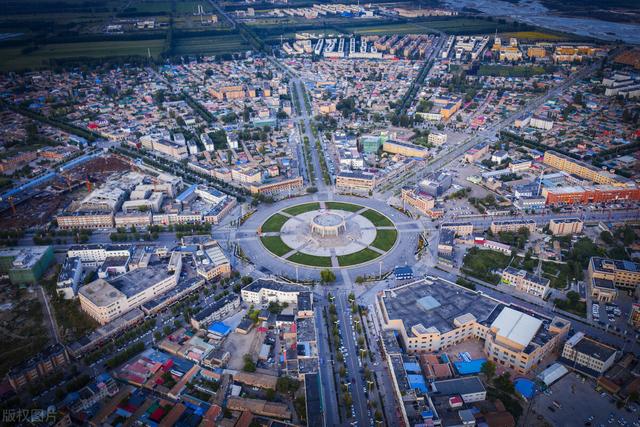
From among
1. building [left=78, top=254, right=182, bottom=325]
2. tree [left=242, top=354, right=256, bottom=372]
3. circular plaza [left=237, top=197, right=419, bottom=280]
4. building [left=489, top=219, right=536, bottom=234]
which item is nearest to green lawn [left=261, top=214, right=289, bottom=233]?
circular plaza [left=237, top=197, right=419, bottom=280]

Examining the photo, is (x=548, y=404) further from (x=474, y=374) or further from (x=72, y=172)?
(x=72, y=172)

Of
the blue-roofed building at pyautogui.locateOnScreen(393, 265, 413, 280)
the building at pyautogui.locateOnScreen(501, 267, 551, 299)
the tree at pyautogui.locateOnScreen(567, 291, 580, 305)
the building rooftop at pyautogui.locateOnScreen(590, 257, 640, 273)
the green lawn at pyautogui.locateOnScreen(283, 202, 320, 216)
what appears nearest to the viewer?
the tree at pyautogui.locateOnScreen(567, 291, 580, 305)

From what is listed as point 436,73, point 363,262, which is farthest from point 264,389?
point 436,73

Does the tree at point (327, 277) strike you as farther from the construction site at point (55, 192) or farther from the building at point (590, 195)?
the construction site at point (55, 192)

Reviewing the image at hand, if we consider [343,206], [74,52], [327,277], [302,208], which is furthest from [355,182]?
[74,52]

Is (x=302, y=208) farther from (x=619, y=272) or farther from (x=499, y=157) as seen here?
(x=619, y=272)

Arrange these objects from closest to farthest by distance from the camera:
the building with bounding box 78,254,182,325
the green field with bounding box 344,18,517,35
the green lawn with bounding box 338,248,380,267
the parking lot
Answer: the parking lot
the building with bounding box 78,254,182,325
the green lawn with bounding box 338,248,380,267
the green field with bounding box 344,18,517,35

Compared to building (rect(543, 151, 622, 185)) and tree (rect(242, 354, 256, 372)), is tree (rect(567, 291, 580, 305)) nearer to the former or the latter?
building (rect(543, 151, 622, 185))
